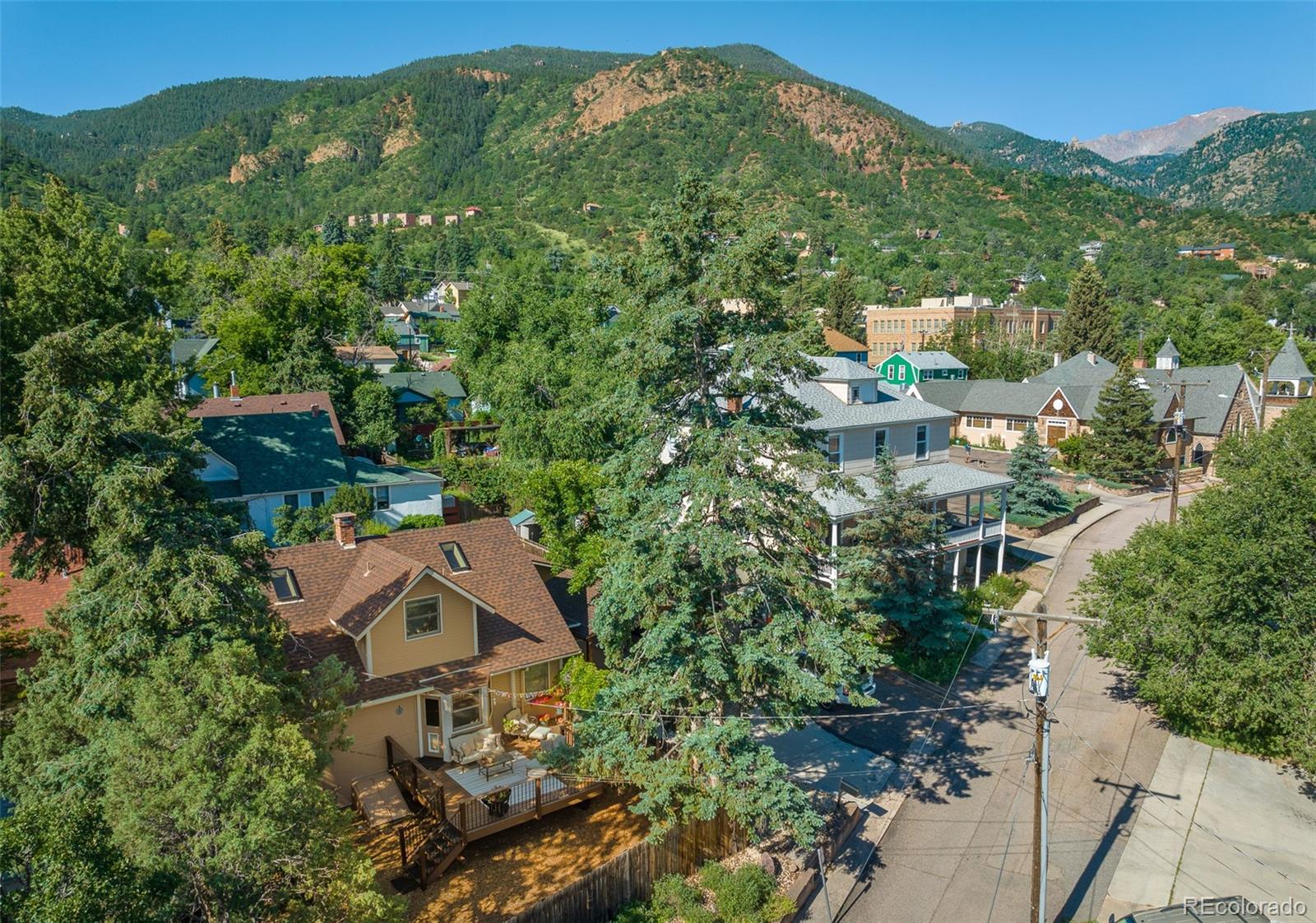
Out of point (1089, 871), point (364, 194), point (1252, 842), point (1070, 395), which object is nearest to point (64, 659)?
point (1089, 871)

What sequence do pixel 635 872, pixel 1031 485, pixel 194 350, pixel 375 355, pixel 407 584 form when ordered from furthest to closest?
1. pixel 375 355
2. pixel 194 350
3. pixel 1031 485
4. pixel 407 584
5. pixel 635 872

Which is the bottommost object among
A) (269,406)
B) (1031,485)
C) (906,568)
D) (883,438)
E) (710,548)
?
(1031,485)

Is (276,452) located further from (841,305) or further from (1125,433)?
(841,305)

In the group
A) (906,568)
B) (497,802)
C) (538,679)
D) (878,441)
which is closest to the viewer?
(497,802)

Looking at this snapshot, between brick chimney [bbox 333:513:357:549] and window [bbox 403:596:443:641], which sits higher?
brick chimney [bbox 333:513:357:549]

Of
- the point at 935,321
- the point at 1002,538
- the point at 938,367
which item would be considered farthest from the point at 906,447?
the point at 935,321

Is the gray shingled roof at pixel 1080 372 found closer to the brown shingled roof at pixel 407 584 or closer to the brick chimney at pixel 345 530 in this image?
the brown shingled roof at pixel 407 584

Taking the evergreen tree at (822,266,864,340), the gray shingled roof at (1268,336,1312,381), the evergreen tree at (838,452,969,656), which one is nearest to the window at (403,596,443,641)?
the evergreen tree at (838,452,969,656)

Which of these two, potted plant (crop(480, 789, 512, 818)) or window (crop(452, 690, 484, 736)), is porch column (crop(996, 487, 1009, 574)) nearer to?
window (crop(452, 690, 484, 736))
